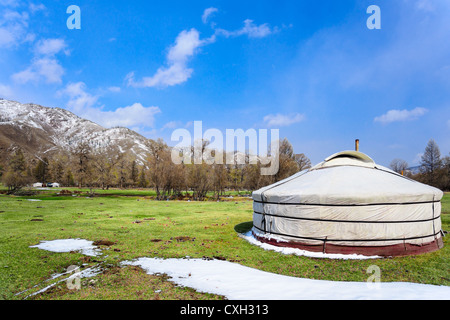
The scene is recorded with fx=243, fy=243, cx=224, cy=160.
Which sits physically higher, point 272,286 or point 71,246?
point 272,286

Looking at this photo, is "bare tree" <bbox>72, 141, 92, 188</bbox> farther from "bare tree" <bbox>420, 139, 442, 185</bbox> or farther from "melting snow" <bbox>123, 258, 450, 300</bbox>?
"bare tree" <bbox>420, 139, 442, 185</bbox>

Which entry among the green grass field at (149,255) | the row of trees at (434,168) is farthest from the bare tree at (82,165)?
the row of trees at (434,168)

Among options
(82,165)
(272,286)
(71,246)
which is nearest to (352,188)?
(272,286)

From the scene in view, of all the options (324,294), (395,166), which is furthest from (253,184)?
(395,166)

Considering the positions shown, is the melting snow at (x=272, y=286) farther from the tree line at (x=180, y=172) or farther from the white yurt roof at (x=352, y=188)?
the tree line at (x=180, y=172)

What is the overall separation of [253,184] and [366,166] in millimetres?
31424

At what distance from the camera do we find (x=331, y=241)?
6598 millimetres

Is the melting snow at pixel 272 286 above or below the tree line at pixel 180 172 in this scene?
below

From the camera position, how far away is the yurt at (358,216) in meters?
6.42

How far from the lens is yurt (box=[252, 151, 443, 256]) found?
253 inches

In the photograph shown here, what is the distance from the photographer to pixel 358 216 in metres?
6.46

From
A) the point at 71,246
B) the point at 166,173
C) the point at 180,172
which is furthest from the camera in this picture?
the point at 180,172

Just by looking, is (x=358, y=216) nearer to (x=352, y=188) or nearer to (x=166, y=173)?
(x=352, y=188)
